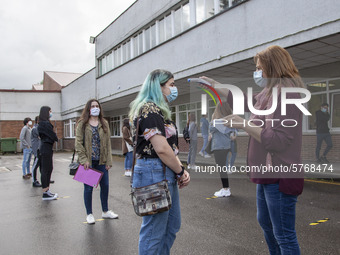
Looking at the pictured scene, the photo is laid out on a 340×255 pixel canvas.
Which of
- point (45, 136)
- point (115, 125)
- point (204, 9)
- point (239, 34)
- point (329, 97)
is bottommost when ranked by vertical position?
point (45, 136)

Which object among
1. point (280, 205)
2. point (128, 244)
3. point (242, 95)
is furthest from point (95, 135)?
point (280, 205)

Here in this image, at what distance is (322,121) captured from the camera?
31.6 feet

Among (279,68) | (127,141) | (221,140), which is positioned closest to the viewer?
(279,68)

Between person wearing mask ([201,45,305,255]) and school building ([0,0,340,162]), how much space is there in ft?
19.0

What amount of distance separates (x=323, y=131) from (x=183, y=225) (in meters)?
7.13

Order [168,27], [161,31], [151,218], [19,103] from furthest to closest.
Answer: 1. [19,103]
2. [161,31]
3. [168,27]
4. [151,218]

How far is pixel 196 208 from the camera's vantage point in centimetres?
542

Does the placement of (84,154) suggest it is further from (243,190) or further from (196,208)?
(243,190)

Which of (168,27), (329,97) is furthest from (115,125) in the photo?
(329,97)

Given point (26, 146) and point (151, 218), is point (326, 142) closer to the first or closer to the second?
point (151, 218)

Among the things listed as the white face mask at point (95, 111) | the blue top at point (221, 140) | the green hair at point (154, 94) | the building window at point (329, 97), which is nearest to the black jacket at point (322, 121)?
the building window at point (329, 97)

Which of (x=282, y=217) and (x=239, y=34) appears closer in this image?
(x=282, y=217)

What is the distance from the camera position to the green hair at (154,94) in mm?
2482

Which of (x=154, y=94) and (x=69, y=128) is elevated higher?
(x=69, y=128)
